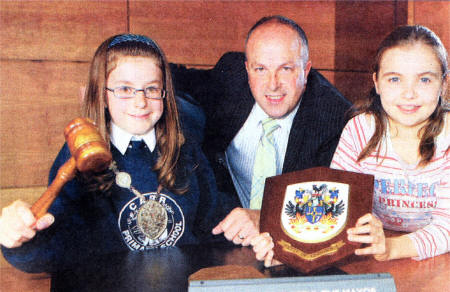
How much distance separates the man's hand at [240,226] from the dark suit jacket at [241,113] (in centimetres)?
48

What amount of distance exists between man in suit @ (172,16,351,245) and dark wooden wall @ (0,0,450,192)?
0.54 metres

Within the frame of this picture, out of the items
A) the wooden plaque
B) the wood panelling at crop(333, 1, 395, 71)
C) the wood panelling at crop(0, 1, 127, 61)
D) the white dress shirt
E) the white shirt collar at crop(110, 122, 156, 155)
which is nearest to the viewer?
the wooden plaque

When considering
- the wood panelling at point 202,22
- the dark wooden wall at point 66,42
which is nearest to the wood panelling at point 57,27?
the dark wooden wall at point 66,42

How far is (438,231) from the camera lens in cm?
119

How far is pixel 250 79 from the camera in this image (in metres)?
1.84

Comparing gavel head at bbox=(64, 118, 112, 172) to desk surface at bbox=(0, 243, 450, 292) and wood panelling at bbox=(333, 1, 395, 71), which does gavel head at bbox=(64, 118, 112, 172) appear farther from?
wood panelling at bbox=(333, 1, 395, 71)

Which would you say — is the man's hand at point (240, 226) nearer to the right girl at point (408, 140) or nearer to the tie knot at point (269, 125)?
the right girl at point (408, 140)

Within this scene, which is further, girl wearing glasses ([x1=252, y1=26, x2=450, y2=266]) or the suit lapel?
the suit lapel

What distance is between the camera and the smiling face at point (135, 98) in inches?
51.2

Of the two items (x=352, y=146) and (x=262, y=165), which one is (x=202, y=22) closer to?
(x=262, y=165)

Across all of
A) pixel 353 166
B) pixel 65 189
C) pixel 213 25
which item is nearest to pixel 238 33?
pixel 213 25

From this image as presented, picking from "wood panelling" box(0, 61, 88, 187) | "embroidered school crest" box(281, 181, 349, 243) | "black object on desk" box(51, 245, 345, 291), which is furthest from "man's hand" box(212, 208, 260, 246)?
"wood panelling" box(0, 61, 88, 187)

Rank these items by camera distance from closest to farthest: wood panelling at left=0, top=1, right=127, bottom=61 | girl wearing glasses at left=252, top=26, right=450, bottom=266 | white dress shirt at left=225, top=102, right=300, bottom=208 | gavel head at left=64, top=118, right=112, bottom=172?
gavel head at left=64, top=118, right=112, bottom=172 < girl wearing glasses at left=252, top=26, right=450, bottom=266 < white dress shirt at left=225, top=102, right=300, bottom=208 < wood panelling at left=0, top=1, right=127, bottom=61

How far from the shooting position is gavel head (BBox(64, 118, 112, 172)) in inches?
33.6
